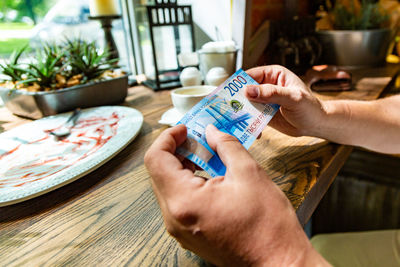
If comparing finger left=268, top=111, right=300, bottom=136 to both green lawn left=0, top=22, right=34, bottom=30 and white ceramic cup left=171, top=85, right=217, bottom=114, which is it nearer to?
white ceramic cup left=171, top=85, right=217, bottom=114

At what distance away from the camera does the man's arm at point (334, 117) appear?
608 millimetres

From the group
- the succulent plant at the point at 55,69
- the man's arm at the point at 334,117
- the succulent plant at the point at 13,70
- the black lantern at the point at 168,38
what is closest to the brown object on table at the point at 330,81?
the man's arm at the point at 334,117

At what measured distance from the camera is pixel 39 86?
90cm

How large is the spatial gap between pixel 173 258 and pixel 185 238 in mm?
46

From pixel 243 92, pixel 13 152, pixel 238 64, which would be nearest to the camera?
pixel 243 92

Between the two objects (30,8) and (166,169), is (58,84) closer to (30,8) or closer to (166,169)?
(166,169)

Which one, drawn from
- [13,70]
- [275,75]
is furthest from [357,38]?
[13,70]

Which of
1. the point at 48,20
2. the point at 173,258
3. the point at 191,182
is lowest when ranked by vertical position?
the point at 173,258

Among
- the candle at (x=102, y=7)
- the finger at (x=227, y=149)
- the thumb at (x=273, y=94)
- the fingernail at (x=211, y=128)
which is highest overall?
the candle at (x=102, y=7)

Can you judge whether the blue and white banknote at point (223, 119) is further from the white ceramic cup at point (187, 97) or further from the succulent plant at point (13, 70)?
the succulent plant at point (13, 70)

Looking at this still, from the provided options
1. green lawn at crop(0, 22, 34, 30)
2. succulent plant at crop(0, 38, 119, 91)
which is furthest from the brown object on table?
green lawn at crop(0, 22, 34, 30)

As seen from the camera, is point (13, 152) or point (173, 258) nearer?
point (173, 258)

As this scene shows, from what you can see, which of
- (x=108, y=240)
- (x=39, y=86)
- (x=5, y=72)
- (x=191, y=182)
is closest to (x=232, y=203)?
(x=191, y=182)

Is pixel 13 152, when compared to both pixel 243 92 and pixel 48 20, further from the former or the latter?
pixel 48 20
